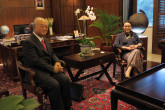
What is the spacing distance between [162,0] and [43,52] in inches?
188

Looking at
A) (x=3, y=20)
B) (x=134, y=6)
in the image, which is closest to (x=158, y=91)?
(x=134, y=6)

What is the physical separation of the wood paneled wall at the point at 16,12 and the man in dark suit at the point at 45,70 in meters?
4.18

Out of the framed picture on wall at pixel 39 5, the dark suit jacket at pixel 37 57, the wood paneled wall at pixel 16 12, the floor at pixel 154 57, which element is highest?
the framed picture on wall at pixel 39 5

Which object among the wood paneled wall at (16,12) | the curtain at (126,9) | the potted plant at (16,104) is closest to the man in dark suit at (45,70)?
the potted plant at (16,104)

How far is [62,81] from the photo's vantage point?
2604 mm

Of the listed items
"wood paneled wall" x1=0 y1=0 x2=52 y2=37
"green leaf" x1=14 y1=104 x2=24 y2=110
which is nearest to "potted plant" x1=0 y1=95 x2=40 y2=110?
"green leaf" x1=14 y1=104 x2=24 y2=110

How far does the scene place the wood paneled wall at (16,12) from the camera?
6215 mm

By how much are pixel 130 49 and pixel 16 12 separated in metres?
4.69

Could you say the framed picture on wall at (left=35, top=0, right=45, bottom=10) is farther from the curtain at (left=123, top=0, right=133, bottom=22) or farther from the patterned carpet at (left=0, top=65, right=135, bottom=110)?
the patterned carpet at (left=0, top=65, right=135, bottom=110)

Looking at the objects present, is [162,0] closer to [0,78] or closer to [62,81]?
[62,81]

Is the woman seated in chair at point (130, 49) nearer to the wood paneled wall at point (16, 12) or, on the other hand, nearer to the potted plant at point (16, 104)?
the potted plant at point (16, 104)

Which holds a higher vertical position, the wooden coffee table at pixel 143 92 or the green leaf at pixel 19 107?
the green leaf at pixel 19 107

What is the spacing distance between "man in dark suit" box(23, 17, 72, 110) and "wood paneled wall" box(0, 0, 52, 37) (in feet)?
13.7

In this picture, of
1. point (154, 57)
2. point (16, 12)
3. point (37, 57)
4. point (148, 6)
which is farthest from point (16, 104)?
point (148, 6)
